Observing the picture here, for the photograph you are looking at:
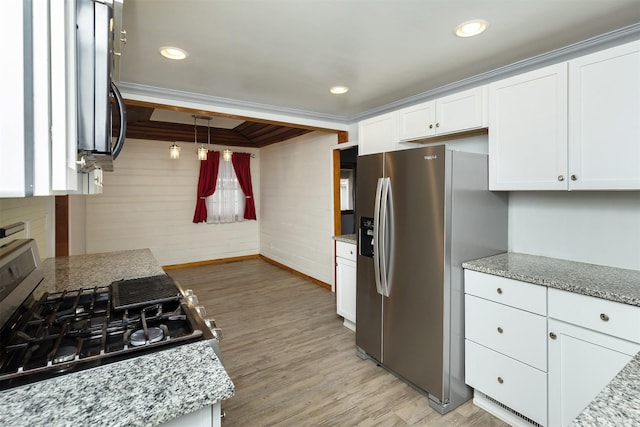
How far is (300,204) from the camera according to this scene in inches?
213

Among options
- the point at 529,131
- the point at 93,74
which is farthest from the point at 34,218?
the point at 529,131

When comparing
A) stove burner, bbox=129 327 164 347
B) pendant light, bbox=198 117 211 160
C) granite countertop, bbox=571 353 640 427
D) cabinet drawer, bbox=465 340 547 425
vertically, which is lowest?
cabinet drawer, bbox=465 340 547 425

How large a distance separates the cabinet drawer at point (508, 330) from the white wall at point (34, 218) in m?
2.67


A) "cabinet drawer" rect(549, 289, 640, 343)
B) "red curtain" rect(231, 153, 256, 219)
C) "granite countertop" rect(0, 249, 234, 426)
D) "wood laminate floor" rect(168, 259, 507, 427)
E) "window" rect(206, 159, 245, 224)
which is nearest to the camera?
"granite countertop" rect(0, 249, 234, 426)

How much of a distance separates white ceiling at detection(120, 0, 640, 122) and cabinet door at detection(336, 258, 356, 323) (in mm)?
1755

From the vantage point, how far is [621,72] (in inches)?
65.5

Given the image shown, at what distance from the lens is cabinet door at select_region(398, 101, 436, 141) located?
8.52ft

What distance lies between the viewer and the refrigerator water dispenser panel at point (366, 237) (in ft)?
8.48

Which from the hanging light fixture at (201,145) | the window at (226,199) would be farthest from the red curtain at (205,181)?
the hanging light fixture at (201,145)

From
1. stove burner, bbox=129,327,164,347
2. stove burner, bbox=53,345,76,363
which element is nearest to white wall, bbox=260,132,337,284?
stove burner, bbox=129,327,164,347

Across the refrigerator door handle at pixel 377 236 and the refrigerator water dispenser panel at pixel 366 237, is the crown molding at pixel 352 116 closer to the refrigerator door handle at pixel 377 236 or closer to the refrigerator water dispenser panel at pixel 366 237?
the refrigerator door handle at pixel 377 236

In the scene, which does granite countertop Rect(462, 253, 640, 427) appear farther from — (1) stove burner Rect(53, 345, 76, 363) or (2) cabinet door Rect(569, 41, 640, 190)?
(1) stove burner Rect(53, 345, 76, 363)

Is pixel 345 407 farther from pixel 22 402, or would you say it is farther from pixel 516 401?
pixel 22 402

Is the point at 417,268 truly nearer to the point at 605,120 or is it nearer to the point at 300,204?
the point at 605,120
